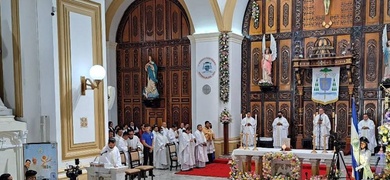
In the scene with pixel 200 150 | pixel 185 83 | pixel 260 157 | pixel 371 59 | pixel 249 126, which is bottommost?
pixel 200 150

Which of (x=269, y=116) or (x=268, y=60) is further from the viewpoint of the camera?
(x=269, y=116)

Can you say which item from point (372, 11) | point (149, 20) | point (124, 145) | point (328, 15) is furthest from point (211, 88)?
point (372, 11)

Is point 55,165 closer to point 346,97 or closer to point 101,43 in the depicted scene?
point 101,43

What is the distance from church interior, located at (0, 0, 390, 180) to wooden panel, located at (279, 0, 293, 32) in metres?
0.03

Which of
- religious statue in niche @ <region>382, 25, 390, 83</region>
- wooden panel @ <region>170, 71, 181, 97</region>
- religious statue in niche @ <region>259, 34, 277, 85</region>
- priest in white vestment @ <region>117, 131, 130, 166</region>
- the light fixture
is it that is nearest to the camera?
the light fixture

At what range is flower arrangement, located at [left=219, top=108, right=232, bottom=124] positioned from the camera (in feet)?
38.6

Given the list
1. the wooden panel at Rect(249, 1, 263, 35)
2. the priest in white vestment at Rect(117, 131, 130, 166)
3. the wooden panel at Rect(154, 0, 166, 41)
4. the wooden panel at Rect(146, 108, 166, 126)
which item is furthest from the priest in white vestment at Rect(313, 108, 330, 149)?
the wooden panel at Rect(154, 0, 166, 41)

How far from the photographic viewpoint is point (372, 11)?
456 inches

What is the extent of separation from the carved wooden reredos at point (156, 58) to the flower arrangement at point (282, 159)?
5756 millimetres

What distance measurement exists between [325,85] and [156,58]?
6296mm

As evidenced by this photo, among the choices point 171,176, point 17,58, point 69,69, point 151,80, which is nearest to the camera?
point 17,58

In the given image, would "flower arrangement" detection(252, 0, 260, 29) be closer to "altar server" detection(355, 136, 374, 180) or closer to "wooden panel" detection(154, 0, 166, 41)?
"wooden panel" detection(154, 0, 166, 41)

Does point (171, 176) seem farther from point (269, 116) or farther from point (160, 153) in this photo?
point (269, 116)

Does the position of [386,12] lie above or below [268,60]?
above
